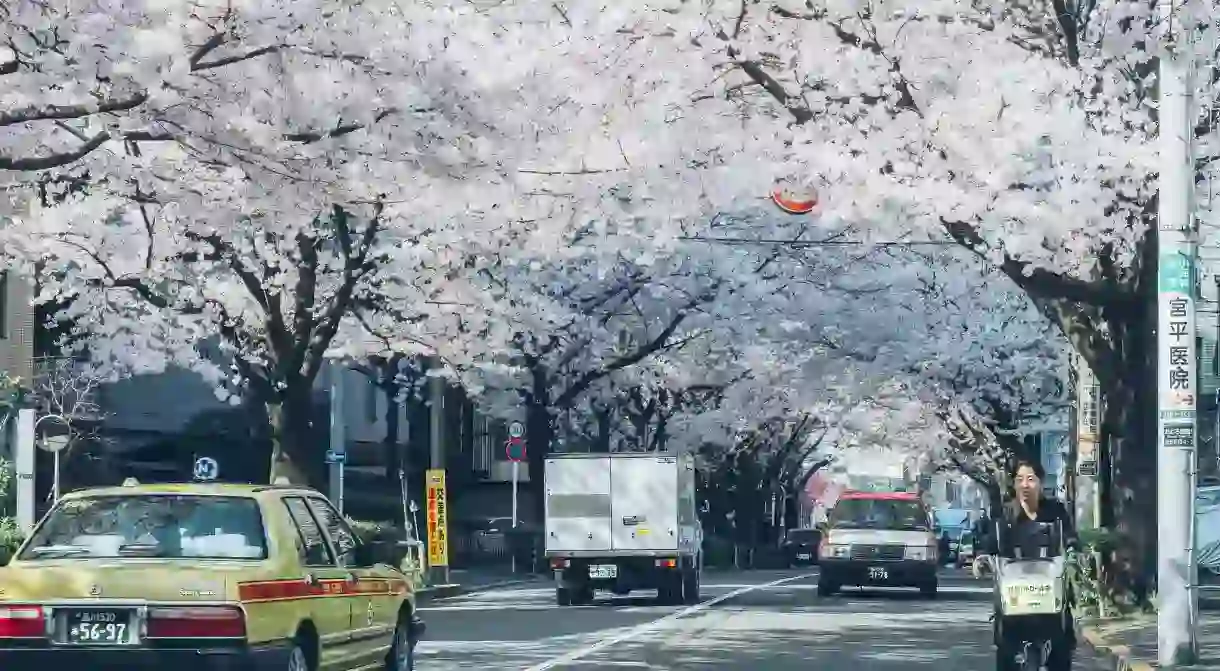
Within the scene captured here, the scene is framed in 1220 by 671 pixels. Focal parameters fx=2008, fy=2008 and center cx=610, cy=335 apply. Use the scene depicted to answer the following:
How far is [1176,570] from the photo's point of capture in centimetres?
1597

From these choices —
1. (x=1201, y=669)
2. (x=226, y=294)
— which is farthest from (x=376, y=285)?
(x=1201, y=669)

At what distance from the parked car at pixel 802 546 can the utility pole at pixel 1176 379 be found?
5224 centimetres

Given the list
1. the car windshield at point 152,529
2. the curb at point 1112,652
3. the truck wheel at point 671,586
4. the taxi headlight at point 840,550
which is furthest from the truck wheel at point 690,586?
the car windshield at point 152,529

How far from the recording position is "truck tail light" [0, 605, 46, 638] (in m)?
10.9

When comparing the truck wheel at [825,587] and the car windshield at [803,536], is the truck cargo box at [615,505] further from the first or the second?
the car windshield at [803,536]

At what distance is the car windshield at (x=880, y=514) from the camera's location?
108 feet

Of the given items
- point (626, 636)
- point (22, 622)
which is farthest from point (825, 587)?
point (22, 622)

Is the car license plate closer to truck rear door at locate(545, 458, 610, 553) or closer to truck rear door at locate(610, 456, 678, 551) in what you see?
truck rear door at locate(545, 458, 610, 553)

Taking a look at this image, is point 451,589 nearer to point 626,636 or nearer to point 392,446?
point 626,636

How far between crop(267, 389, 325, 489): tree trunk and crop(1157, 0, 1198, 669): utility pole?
1248 centimetres

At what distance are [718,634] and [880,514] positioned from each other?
Result: 37.2 ft

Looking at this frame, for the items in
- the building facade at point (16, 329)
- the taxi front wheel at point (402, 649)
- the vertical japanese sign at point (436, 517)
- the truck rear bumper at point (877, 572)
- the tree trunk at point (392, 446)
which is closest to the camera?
the taxi front wheel at point (402, 649)

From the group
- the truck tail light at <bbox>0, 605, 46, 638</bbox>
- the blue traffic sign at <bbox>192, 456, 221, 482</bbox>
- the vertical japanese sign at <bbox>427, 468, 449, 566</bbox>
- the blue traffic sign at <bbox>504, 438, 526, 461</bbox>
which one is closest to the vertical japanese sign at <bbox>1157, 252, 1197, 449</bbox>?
the truck tail light at <bbox>0, 605, 46, 638</bbox>

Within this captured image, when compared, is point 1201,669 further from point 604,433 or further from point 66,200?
point 604,433
